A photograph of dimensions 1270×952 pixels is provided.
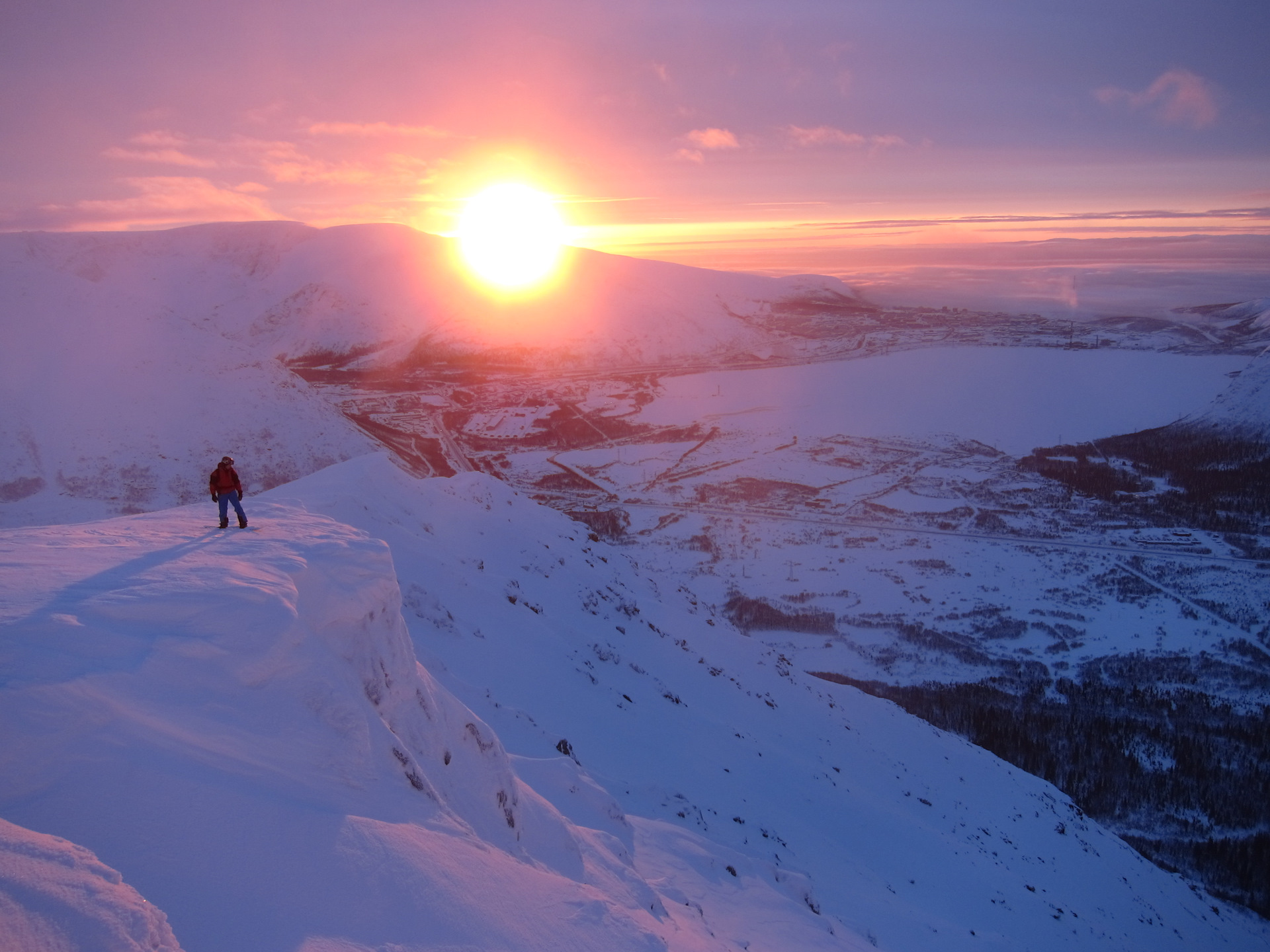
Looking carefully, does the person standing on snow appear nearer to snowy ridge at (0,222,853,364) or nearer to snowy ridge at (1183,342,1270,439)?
snowy ridge at (1183,342,1270,439)

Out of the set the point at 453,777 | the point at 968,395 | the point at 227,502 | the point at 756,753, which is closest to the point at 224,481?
the point at 227,502

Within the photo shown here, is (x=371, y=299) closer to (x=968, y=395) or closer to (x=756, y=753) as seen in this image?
(x=968, y=395)

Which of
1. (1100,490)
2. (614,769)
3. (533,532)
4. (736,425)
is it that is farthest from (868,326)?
(614,769)

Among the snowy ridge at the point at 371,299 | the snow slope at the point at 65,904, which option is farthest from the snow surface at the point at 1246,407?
the snow slope at the point at 65,904

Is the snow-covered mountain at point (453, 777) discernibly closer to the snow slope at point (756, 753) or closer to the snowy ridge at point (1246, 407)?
the snow slope at point (756, 753)

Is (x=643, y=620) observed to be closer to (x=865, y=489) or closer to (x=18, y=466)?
(x=18, y=466)
